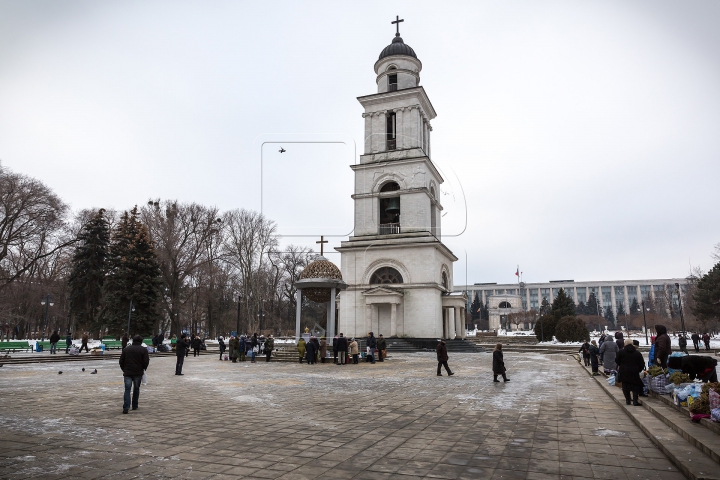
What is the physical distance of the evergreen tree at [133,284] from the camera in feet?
127

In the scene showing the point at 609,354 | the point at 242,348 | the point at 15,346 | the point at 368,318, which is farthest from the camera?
the point at 368,318

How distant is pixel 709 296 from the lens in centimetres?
4331

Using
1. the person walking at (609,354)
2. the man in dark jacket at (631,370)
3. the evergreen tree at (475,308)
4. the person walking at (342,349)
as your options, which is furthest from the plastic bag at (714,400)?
the evergreen tree at (475,308)

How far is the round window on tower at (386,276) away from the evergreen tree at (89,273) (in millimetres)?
25418

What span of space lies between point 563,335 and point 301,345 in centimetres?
2932

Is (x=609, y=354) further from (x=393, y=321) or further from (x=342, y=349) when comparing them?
(x=393, y=321)

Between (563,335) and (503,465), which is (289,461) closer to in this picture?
(503,465)

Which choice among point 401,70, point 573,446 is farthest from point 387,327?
point 573,446

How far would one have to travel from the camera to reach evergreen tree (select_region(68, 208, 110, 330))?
43.9 meters

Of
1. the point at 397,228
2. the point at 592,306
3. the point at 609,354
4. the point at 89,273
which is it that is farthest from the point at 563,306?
the point at 592,306

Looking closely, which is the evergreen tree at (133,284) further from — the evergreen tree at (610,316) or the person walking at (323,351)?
the evergreen tree at (610,316)

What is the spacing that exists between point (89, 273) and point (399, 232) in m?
30.2

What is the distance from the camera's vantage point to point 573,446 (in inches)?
250

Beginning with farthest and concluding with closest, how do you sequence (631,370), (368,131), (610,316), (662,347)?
(610,316), (368,131), (662,347), (631,370)
